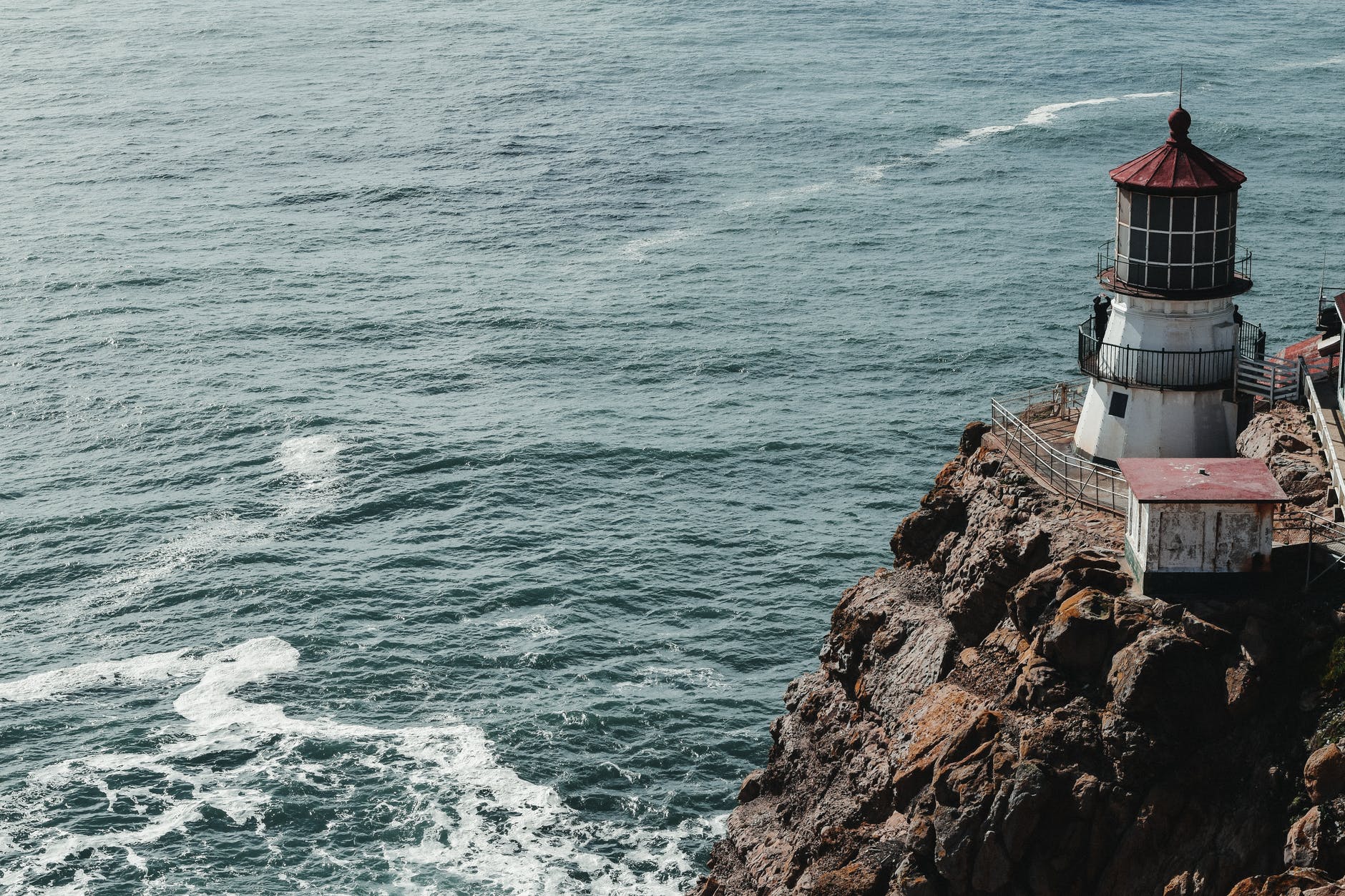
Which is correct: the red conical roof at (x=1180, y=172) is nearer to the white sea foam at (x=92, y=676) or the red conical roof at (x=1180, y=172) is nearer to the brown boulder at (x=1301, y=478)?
the brown boulder at (x=1301, y=478)

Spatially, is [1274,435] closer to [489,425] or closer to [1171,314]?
[1171,314]

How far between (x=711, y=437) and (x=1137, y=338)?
158ft

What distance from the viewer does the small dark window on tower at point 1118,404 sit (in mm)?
50312

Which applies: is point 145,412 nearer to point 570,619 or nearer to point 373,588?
point 373,588

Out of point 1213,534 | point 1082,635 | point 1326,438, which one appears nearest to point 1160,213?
point 1326,438

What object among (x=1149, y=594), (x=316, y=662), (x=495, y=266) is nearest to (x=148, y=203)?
(x=495, y=266)

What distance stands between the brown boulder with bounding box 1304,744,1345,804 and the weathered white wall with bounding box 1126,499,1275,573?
21.5 feet

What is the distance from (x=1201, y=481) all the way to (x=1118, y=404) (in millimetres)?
9893

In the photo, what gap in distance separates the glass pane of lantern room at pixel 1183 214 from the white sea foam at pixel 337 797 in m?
29.2

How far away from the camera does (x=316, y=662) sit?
238ft

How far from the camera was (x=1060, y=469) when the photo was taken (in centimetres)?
4997

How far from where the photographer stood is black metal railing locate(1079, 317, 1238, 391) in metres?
49.1

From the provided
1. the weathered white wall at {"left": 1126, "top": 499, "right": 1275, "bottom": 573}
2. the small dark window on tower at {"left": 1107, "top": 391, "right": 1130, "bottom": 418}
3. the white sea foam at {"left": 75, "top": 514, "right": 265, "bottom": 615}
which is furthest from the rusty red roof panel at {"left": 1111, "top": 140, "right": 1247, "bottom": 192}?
the white sea foam at {"left": 75, "top": 514, "right": 265, "bottom": 615}

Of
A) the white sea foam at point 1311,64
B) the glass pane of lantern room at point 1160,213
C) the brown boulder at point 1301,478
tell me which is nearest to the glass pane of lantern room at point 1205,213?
the glass pane of lantern room at point 1160,213
